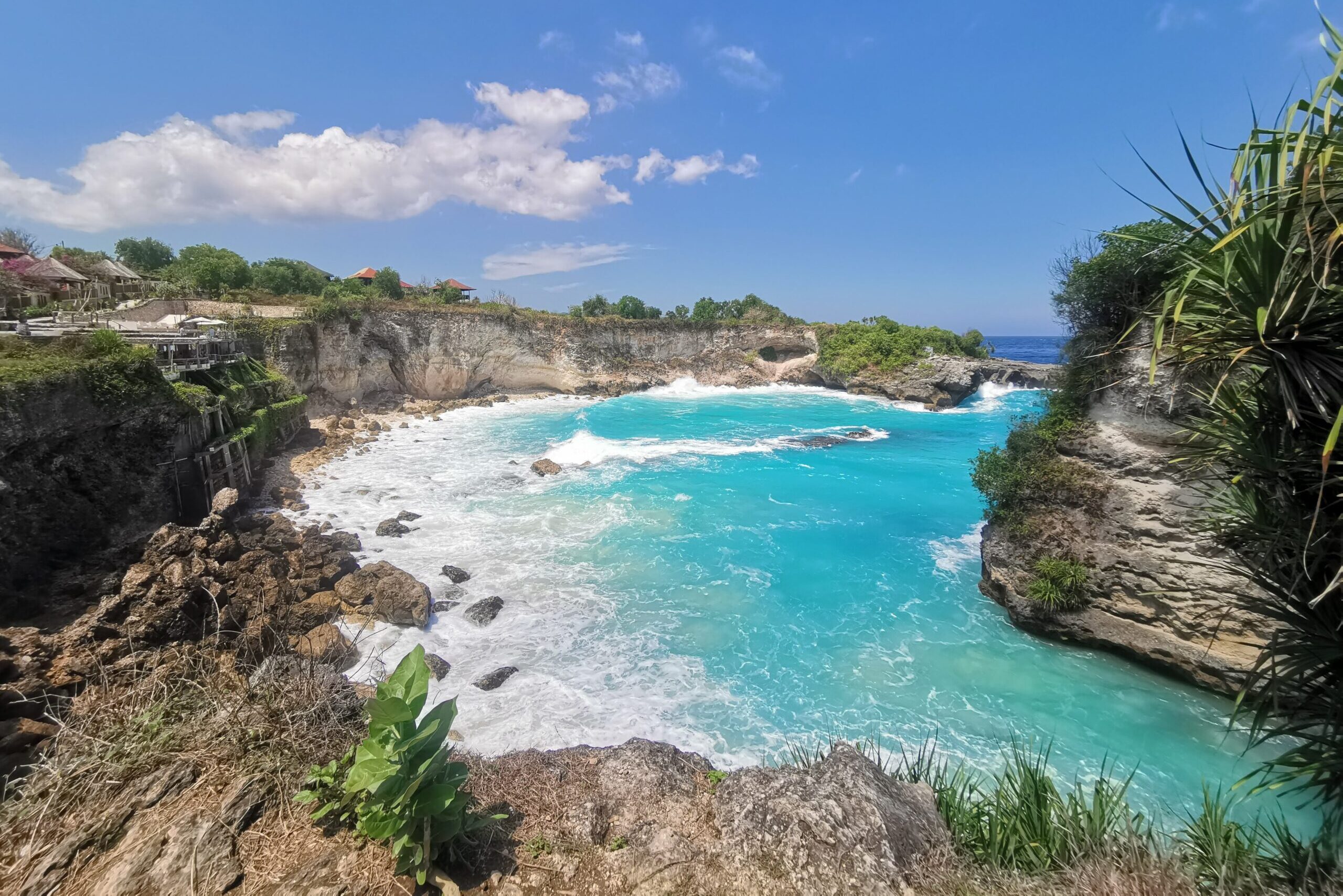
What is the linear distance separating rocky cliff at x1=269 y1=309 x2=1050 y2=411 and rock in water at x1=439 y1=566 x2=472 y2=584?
72.4 feet

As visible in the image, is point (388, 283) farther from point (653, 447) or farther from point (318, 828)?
point (318, 828)

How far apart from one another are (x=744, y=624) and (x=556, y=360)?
4010 centimetres

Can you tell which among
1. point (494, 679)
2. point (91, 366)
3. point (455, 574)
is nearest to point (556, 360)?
point (455, 574)

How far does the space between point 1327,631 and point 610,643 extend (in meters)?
9.97

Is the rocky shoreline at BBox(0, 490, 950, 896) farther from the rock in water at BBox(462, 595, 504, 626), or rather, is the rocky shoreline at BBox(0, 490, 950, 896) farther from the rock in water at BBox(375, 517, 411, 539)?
the rock in water at BBox(375, 517, 411, 539)

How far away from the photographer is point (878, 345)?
51.7 meters

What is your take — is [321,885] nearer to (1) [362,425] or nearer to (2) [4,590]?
(2) [4,590]

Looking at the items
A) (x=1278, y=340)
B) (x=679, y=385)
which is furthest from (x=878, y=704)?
(x=679, y=385)

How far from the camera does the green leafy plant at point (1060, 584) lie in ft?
34.5

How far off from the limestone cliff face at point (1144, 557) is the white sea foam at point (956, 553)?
3050 millimetres

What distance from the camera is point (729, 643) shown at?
11414mm

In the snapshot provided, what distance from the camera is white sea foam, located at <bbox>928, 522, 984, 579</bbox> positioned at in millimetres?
14555

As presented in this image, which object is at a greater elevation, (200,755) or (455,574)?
(200,755)

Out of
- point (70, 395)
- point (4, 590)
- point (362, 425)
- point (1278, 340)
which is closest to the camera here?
point (1278, 340)
